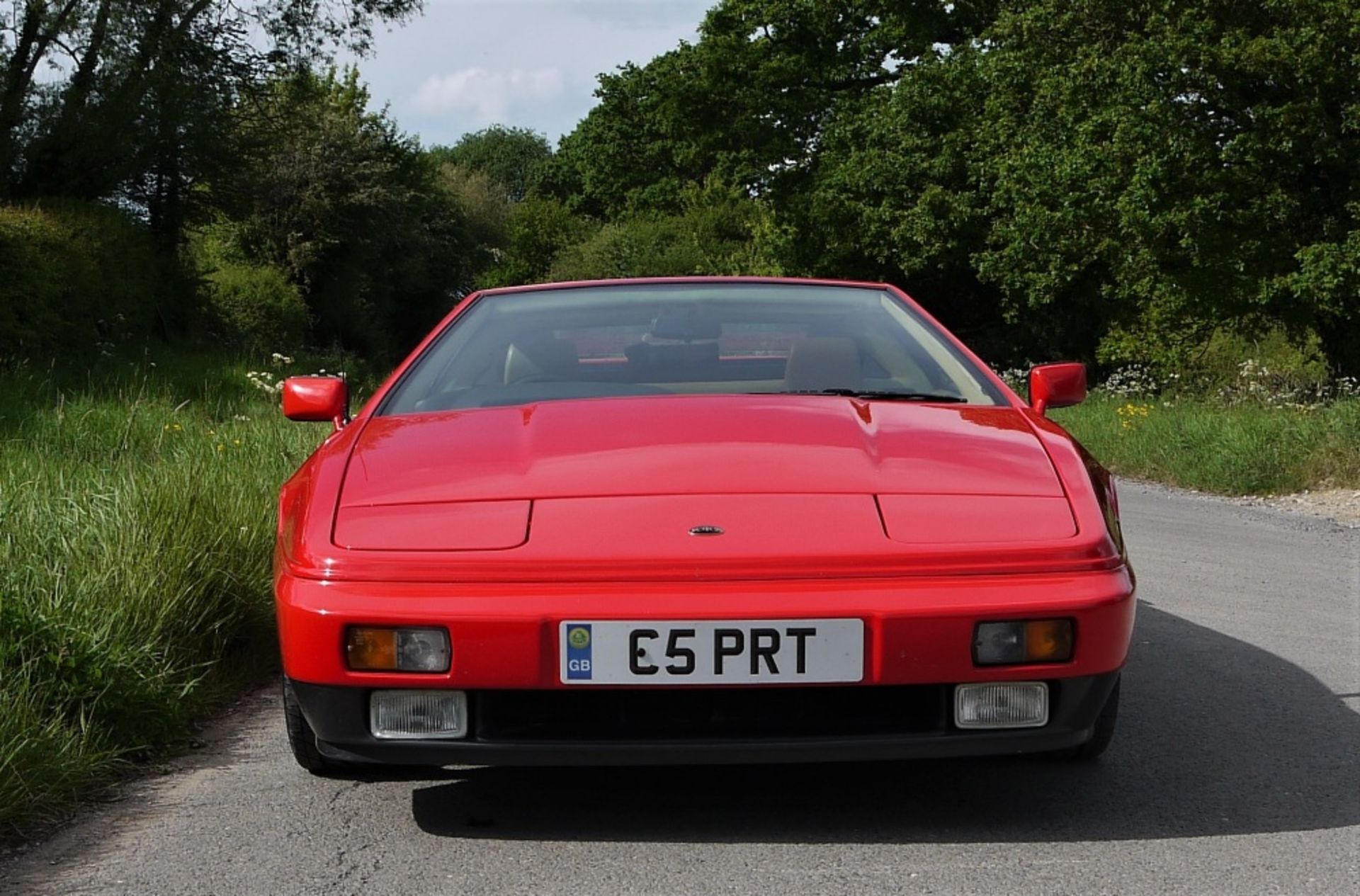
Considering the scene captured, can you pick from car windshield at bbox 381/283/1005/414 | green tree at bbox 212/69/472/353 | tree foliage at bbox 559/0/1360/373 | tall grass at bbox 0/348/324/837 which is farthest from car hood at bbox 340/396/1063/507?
green tree at bbox 212/69/472/353

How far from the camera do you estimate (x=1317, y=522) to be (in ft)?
32.2

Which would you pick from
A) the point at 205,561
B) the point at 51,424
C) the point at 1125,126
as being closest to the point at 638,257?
the point at 1125,126

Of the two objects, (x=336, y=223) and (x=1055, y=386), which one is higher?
(x=1055, y=386)

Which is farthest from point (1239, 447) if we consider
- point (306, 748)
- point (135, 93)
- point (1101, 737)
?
point (135, 93)

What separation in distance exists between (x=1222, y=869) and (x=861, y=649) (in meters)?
0.81

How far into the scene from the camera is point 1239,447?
12555mm

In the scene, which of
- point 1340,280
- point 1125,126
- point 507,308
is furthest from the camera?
point 1125,126

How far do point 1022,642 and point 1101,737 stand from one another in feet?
2.47

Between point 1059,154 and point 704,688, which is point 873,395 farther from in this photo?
point 1059,154

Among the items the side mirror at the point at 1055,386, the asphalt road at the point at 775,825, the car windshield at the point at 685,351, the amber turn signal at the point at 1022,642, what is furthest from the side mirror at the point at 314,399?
the amber turn signal at the point at 1022,642

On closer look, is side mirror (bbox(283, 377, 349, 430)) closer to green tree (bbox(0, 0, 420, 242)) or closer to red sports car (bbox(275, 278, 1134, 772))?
red sports car (bbox(275, 278, 1134, 772))

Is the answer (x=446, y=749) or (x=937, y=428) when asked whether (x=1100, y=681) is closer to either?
(x=937, y=428)

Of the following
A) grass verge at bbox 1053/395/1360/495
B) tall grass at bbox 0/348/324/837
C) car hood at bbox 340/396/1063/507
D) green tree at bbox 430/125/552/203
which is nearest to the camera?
car hood at bbox 340/396/1063/507

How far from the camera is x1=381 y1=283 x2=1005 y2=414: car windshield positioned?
→ 4109 millimetres
